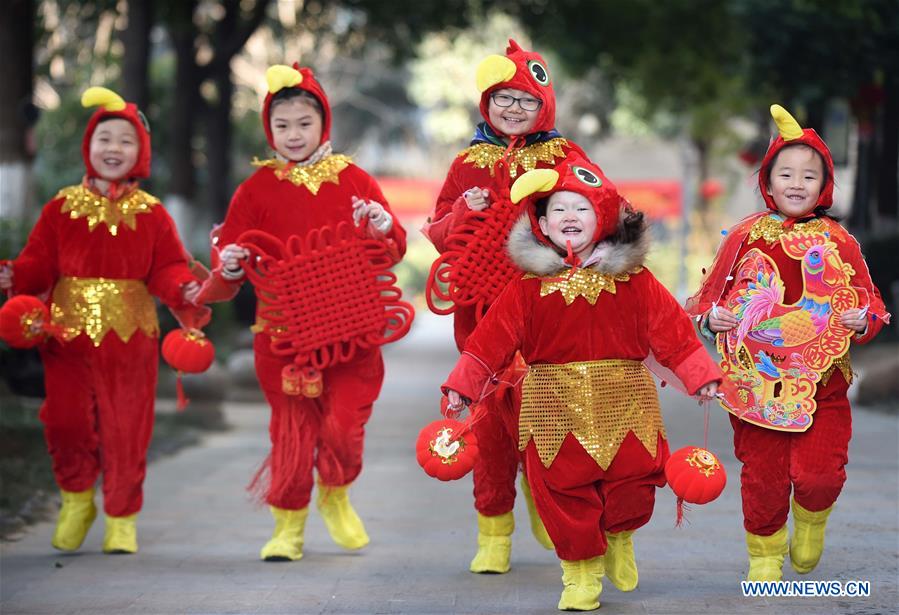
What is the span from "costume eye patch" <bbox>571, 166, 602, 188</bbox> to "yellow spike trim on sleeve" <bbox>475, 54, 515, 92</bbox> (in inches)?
30.0

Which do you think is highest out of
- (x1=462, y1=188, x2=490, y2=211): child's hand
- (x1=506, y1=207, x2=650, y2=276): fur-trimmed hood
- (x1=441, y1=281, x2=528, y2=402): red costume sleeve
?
(x1=462, y1=188, x2=490, y2=211): child's hand

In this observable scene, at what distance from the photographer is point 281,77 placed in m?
6.57

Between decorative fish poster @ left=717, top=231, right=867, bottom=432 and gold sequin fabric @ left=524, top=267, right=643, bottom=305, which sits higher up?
gold sequin fabric @ left=524, top=267, right=643, bottom=305

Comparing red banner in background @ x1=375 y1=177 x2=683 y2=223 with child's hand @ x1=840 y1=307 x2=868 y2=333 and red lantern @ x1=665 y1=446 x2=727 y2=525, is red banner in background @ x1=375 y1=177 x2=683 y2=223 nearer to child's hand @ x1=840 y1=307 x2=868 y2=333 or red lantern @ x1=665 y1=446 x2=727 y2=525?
child's hand @ x1=840 y1=307 x2=868 y2=333

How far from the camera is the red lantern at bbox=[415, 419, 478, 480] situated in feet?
17.4

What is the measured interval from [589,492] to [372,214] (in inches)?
68.7

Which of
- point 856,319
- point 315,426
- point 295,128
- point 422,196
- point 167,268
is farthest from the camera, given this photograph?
point 422,196

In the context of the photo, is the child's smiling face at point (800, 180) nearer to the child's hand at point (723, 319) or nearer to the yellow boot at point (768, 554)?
the child's hand at point (723, 319)

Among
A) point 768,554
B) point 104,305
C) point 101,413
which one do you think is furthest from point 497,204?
point 101,413

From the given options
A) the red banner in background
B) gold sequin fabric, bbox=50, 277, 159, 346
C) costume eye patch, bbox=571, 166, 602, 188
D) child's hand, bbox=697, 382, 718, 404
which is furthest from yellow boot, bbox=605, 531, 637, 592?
the red banner in background

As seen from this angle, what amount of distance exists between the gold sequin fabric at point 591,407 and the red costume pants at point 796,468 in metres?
0.61

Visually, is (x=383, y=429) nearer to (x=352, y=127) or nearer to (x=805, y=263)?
(x=805, y=263)

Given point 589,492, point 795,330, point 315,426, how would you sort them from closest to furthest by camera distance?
point 589,492, point 795,330, point 315,426

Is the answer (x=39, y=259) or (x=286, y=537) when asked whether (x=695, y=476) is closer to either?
(x=286, y=537)
